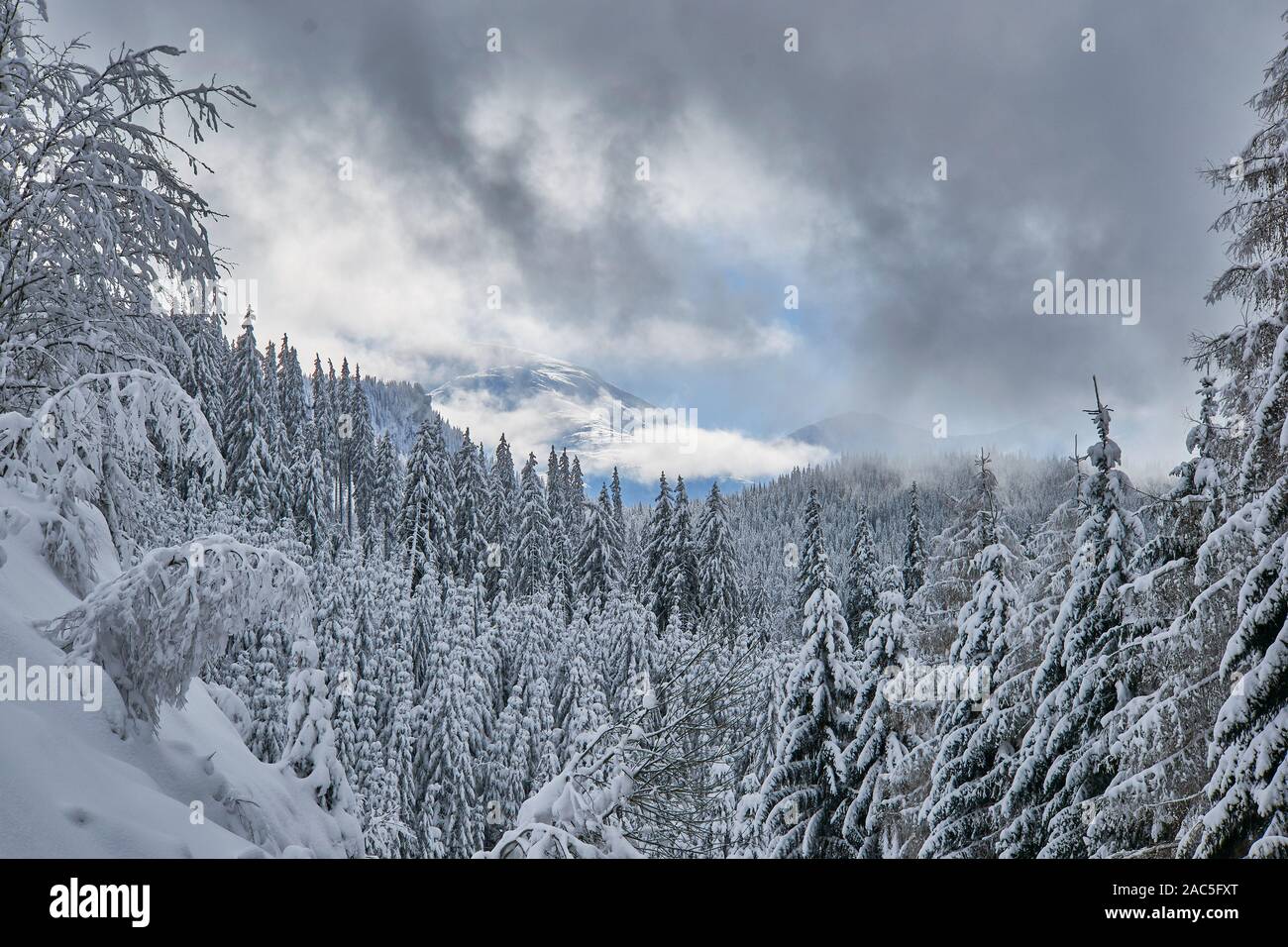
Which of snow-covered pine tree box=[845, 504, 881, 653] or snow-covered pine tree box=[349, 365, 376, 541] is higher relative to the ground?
snow-covered pine tree box=[349, 365, 376, 541]

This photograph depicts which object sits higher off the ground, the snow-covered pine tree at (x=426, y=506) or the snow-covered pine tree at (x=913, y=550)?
the snow-covered pine tree at (x=426, y=506)

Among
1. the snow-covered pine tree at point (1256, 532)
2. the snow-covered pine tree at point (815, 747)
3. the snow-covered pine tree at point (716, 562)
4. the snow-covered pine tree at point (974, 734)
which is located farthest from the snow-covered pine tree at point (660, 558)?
the snow-covered pine tree at point (1256, 532)

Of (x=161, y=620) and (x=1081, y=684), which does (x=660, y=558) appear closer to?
(x=1081, y=684)

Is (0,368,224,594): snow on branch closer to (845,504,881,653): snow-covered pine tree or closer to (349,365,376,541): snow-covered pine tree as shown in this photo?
(845,504,881,653): snow-covered pine tree

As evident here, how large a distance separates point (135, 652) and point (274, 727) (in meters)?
21.2

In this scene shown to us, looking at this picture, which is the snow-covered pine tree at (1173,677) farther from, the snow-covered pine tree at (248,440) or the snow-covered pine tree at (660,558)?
the snow-covered pine tree at (248,440)

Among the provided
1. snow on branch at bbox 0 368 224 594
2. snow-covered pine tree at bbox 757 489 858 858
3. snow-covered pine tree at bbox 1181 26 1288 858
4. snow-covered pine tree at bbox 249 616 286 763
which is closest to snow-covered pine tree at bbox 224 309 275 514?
snow-covered pine tree at bbox 249 616 286 763

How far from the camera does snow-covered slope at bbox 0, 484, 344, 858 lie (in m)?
3.48

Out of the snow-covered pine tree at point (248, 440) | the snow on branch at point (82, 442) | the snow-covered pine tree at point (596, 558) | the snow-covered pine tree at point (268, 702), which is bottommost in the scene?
the snow-covered pine tree at point (268, 702)

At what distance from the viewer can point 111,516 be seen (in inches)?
290

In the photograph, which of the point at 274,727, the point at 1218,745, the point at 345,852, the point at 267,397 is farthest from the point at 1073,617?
the point at 267,397

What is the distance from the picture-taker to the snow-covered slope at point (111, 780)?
3.48m

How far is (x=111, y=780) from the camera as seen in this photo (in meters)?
4.07
